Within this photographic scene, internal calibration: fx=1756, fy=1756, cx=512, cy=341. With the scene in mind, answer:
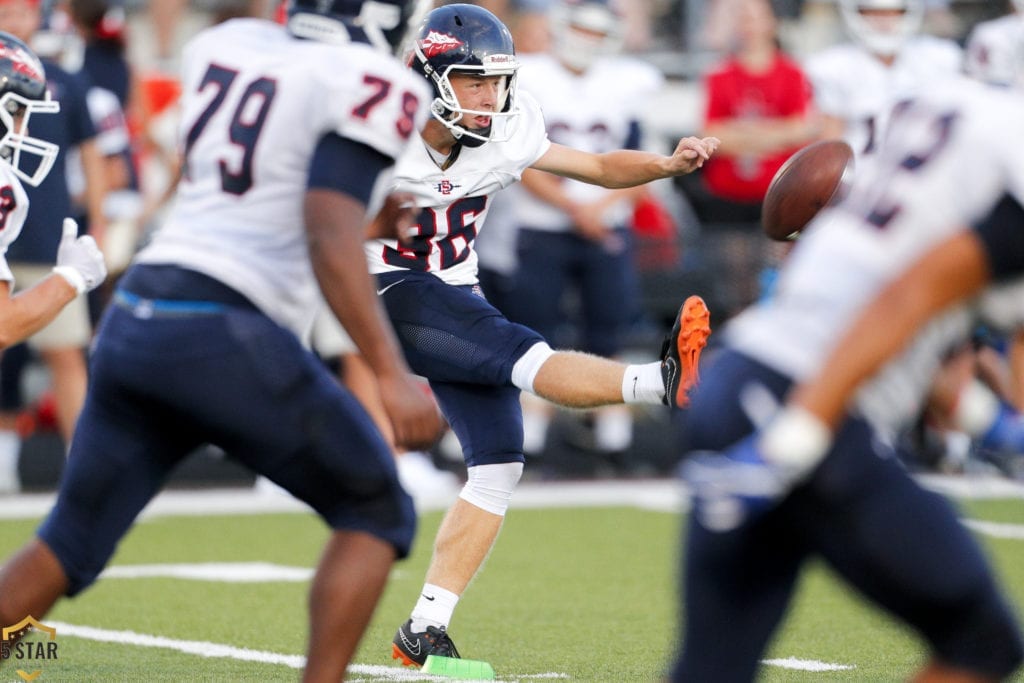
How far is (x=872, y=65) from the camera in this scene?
897cm

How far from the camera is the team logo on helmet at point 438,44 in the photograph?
15.4ft

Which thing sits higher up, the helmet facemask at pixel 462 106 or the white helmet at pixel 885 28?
the helmet facemask at pixel 462 106

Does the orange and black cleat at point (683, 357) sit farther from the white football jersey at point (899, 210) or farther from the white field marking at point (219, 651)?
the white football jersey at point (899, 210)

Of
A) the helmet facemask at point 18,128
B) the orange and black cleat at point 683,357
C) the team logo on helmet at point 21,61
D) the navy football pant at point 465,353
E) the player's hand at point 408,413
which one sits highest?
the player's hand at point 408,413

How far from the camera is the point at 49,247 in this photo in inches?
300

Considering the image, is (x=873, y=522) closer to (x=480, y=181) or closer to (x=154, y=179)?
(x=480, y=181)

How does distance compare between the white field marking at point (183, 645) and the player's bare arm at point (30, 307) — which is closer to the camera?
the player's bare arm at point (30, 307)

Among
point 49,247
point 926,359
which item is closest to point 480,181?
point 926,359

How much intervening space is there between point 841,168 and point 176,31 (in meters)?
9.92

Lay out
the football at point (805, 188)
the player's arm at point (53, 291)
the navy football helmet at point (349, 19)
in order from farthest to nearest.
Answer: the player's arm at point (53, 291) → the football at point (805, 188) → the navy football helmet at point (349, 19)

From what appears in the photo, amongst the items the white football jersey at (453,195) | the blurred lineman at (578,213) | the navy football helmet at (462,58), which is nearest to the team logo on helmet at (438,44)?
the navy football helmet at (462,58)

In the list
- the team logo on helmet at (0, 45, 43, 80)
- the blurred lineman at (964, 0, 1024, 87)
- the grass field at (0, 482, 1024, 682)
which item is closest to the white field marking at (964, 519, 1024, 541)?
the grass field at (0, 482, 1024, 682)

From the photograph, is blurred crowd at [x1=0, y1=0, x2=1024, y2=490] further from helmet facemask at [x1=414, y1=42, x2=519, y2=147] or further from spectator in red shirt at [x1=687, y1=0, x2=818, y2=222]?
helmet facemask at [x1=414, y1=42, x2=519, y2=147]

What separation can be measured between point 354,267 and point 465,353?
65.2 inches
